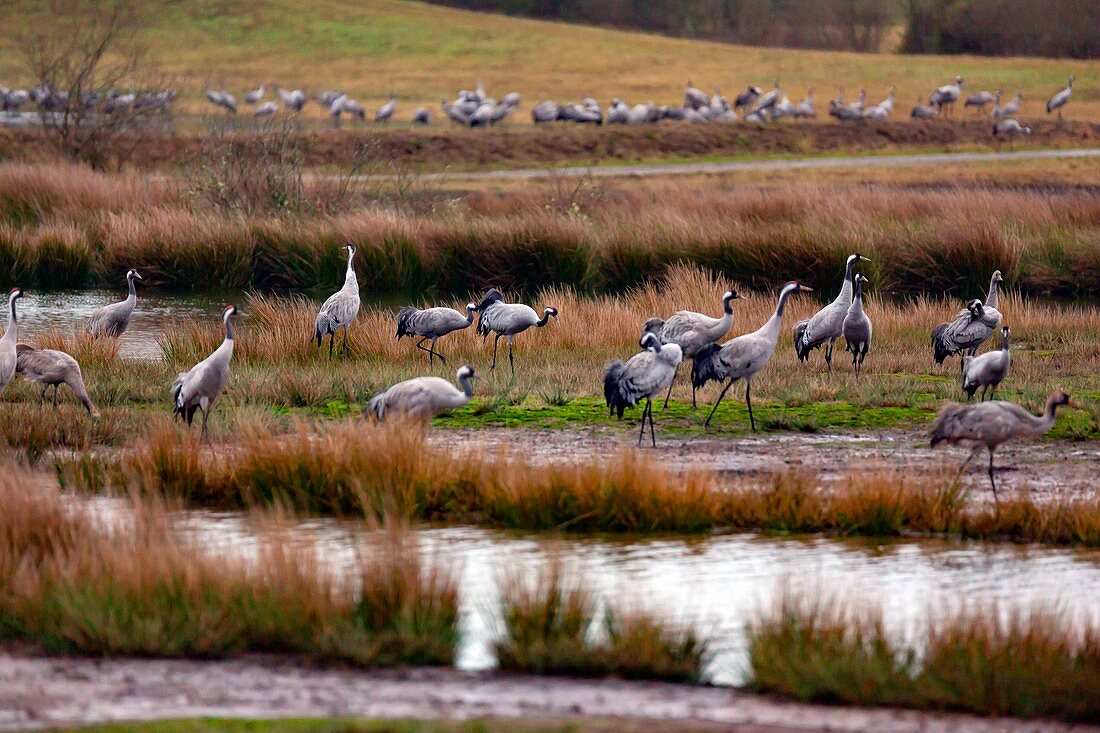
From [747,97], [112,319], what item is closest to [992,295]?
[112,319]

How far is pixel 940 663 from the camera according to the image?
21.8 feet

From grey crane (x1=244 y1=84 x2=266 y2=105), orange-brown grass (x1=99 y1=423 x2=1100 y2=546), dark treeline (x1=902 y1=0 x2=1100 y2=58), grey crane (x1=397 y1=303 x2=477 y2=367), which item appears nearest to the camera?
orange-brown grass (x1=99 y1=423 x2=1100 y2=546)

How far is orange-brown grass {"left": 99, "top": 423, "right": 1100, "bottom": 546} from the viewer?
30.8 feet

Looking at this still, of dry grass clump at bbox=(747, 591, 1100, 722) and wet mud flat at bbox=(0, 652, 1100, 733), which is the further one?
dry grass clump at bbox=(747, 591, 1100, 722)

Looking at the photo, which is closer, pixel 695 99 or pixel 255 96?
pixel 695 99

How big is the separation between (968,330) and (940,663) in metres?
8.03

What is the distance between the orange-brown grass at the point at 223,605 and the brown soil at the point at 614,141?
30.5 meters

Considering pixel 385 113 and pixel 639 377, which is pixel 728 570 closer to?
pixel 639 377

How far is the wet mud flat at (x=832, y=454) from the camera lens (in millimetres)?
10539

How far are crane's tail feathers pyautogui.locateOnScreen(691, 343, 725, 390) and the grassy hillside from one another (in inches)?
1988

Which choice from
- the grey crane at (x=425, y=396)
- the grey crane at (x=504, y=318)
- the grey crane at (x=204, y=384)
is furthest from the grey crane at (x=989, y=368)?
the grey crane at (x=204, y=384)

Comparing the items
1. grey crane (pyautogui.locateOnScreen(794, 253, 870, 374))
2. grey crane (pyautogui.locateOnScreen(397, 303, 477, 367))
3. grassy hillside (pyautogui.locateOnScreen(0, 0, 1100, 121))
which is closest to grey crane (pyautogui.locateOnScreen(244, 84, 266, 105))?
grassy hillside (pyautogui.locateOnScreen(0, 0, 1100, 121))

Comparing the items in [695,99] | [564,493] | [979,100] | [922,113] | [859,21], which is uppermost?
[859,21]

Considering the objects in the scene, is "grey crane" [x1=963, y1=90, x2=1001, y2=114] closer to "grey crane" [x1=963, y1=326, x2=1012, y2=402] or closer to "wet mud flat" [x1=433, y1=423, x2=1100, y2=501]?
"grey crane" [x1=963, y1=326, x2=1012, y2=402]
